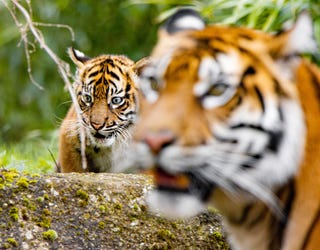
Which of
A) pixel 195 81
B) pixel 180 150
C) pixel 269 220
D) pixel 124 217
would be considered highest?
pixel 195 81

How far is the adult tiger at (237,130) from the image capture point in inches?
123

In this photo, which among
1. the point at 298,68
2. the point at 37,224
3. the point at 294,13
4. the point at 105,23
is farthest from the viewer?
the point at 105,23

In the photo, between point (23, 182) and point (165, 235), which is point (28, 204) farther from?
point (165, 235)

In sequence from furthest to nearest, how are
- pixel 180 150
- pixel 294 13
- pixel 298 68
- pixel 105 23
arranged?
pixel 105 23, pixel 294 13, pixel 298 68, pixel 180 150

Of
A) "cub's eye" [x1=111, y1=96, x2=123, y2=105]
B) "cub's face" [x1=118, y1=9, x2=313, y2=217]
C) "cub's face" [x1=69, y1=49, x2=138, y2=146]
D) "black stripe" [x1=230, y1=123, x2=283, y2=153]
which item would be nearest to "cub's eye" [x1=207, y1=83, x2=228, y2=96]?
"cub's face" [x1=118, y1=9, x2=313, y2=217]

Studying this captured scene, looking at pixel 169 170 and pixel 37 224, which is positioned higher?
pixel 169 170

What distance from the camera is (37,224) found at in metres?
4.63

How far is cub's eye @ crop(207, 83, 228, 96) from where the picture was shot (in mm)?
3182

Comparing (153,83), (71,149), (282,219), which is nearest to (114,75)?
(71,149)

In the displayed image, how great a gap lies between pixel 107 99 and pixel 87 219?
1.82 meters

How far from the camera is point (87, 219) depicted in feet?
15.7

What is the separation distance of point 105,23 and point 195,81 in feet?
35.7

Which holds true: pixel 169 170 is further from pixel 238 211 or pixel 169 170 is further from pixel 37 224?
pixel 37 224

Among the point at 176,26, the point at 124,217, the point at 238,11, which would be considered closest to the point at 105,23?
the point at 238,11
